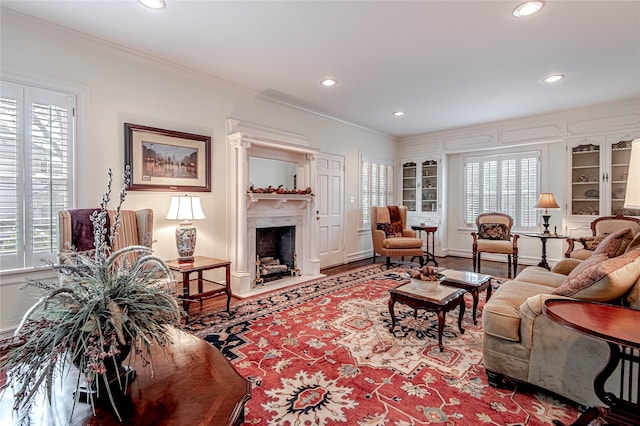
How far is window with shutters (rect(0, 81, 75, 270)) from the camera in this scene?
2543mm

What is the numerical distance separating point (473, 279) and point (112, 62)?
4.21 meters

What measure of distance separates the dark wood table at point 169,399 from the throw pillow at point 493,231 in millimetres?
5422

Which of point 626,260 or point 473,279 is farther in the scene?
point 473,279

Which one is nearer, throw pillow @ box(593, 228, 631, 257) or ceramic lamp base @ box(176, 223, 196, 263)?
throw pillow @ box(593, 228, 631, 257)

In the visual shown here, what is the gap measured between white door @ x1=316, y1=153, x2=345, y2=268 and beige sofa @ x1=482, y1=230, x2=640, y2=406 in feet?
11.6

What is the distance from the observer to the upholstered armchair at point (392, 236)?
546cm

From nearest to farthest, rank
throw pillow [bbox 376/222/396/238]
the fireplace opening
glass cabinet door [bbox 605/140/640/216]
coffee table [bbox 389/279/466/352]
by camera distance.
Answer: coffee table [bbox 389/279/466/352] < the fireplace opening < glass cabinet door [bbox 605/140/640/216] < throw pillow [bbox 376/222/396/238]

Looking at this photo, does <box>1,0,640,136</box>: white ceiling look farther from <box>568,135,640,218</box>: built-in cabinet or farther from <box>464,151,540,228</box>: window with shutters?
<box>464,151,540,228</box>: window with shutters

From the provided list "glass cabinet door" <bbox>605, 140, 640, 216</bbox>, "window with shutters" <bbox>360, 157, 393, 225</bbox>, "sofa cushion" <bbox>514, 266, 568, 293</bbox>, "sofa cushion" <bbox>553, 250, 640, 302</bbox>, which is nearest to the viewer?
"sofa cushion" <bbox>553, 250, 640, 302</bbox>

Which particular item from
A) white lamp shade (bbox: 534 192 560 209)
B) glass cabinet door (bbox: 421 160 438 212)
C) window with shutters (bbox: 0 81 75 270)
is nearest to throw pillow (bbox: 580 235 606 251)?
white lamp shade (bbox: 534 192 560 209)

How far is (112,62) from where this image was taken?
307 cm

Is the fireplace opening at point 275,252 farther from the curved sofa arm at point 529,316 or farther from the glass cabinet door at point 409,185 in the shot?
→ the glass cabinet door at point 409,185

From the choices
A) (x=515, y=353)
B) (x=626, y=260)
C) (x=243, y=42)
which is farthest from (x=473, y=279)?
(x=243, y=42)

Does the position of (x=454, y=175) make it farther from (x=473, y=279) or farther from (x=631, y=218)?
(x=473, y=279)
